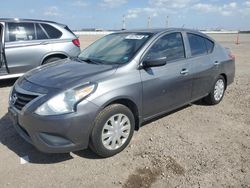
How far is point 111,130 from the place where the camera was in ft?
13.0

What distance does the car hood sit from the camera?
151 inches

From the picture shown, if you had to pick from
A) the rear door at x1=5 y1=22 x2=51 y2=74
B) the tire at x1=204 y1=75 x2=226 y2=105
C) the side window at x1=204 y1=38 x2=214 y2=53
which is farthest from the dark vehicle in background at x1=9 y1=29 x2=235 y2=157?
the rear door at x1=5 y1=22 x2=51 y2=74

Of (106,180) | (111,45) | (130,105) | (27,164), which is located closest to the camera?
(106,180)

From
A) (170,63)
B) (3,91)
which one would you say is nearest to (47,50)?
(3,91)

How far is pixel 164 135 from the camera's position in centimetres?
479

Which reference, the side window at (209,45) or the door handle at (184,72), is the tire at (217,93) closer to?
the side window at (209,45)

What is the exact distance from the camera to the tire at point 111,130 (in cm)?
378

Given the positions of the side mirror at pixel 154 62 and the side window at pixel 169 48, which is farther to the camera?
the side window at pixel 169 48

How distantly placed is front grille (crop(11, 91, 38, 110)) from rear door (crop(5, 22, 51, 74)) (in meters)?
3.81

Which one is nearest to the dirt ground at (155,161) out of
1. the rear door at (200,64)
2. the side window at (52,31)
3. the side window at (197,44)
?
the rear door at (200,64)

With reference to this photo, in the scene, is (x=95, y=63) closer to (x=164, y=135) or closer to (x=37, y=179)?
(x=164, y=135)

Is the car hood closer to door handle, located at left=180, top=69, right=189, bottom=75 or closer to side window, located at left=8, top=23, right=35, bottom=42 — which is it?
door handle, located at left=180, top=69, right=189, bottom=75

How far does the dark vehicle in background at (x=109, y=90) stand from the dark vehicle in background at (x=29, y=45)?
297 cm

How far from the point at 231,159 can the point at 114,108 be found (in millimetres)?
1737
